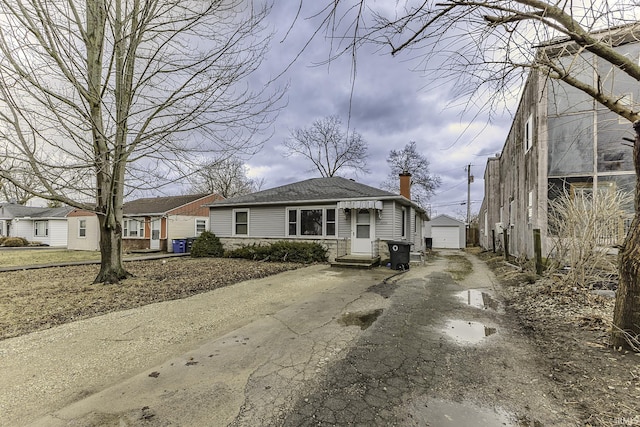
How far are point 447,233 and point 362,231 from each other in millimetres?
19754

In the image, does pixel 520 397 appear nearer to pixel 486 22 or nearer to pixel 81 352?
pixel 486 22

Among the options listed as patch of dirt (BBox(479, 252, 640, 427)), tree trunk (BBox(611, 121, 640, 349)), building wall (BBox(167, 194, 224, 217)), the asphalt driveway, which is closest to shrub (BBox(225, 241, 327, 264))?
the asphalt driveway

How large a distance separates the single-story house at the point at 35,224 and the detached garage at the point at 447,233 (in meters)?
33.8

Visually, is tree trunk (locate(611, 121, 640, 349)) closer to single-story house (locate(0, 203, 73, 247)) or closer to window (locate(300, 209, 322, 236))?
window (locate(300, 209, 322, 236))

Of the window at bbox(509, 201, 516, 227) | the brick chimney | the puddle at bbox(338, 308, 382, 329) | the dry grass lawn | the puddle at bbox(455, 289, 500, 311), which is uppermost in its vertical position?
the brick chimney

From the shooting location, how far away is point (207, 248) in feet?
49.4

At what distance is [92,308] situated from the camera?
552 cm

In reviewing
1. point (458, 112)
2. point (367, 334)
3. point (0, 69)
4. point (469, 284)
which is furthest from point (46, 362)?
point (469, 284)

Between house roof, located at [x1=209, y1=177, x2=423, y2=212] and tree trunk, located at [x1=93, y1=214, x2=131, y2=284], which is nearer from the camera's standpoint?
tree trunk, located at [x1=93, y1=214, x2=131, y2=284]

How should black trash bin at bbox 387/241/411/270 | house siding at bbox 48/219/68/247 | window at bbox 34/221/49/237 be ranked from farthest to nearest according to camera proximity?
window at bbox 34/221/49/237 → house siding at bbox 48/219/68/247 → black trash bin at bbox 387/241/411/270

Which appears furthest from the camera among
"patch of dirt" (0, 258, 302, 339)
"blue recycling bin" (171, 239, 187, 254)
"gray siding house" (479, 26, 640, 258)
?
"blue recycling bin" (171, 239, 187, 254)

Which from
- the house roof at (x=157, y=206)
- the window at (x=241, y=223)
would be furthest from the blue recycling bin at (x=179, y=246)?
the window at (x=241, y=223)

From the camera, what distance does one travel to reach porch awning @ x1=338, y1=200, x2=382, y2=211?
11.2 meters

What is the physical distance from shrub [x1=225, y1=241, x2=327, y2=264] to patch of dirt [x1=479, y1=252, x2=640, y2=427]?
24.4 feet
